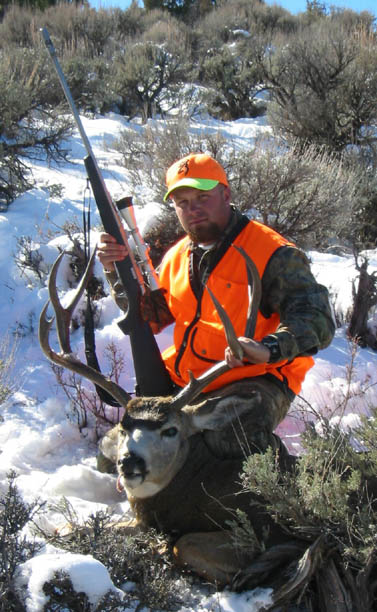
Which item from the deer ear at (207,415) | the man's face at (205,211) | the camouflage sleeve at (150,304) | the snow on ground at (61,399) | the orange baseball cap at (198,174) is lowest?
the snow on ground at (61,399)

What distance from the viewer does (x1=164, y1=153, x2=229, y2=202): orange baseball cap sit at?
150 inches

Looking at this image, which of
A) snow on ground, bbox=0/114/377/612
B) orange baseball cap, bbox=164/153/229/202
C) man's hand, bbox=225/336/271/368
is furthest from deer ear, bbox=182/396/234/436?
orange baseball cap, bbox=164/153/229/202

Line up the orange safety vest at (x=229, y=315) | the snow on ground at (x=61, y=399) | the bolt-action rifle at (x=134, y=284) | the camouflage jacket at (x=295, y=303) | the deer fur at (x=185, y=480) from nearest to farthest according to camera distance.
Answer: the snow on ground at (x=61, y=399), the deer fur at (x=185, y=480), the camouflage jacket at (x=295, y=303), the orange safety vest at (x=229, y=315), the bolt-action rifle at (x=134, y=284)

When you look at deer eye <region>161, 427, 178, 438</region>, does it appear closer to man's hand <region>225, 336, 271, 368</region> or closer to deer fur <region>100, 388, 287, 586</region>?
deer fur <region>100, 388, 287, 586</region>

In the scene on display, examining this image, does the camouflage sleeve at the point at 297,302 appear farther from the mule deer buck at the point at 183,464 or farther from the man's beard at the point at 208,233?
the man's beard at the point at 208,233

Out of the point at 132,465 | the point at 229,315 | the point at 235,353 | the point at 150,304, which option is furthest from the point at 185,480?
the point at 150,304

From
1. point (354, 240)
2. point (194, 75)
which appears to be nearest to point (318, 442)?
point (354, 240)

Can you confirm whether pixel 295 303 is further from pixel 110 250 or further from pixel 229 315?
pixel 110 250

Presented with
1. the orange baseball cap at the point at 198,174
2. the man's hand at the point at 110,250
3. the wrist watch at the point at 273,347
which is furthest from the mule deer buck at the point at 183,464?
the orange baseball cap at the point at 198,174

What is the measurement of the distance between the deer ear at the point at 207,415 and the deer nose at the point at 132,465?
40 cm

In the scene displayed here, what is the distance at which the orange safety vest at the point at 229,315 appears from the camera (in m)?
3.69

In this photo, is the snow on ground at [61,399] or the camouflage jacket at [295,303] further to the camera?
the camouflage jacket at [295,303]

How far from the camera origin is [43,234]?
7.31 meters

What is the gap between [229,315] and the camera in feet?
12.1
